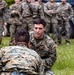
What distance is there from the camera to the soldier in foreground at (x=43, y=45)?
309 inches

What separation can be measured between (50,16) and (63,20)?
32.0 inches

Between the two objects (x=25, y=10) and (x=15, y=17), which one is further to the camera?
(x=25, y=10)

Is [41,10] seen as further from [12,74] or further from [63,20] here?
[12,74]

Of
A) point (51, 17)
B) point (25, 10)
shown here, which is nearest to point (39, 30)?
point (25, 10)

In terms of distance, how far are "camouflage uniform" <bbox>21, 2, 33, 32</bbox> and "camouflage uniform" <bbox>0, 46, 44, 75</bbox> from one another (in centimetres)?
945

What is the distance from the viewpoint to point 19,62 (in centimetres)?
607

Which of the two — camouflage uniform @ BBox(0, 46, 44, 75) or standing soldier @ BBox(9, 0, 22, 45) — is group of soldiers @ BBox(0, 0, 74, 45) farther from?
camouflage uniform @ BBox(0, 46, 44, 75)

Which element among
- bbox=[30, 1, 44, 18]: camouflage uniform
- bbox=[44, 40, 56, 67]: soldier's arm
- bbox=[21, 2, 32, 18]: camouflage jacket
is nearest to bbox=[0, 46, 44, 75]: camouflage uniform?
bbox=[44, 40, 56, 67]: soldier's arm

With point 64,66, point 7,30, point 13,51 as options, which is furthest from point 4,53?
point 7,30

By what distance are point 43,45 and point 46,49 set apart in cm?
9

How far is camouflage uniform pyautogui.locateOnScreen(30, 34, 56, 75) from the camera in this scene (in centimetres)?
785

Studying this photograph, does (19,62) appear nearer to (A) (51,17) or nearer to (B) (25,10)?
(B) (25,10)

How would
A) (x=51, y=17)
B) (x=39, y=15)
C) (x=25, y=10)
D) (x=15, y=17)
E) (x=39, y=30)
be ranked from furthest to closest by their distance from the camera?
(x=51, y=17) < (x=39, y=15) < (x=25, y=10) < (x=15, y=17) < (x=39, y=30)

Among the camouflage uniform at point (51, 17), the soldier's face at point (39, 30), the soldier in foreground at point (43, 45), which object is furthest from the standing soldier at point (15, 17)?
the soldier's face at point (39, 30)
